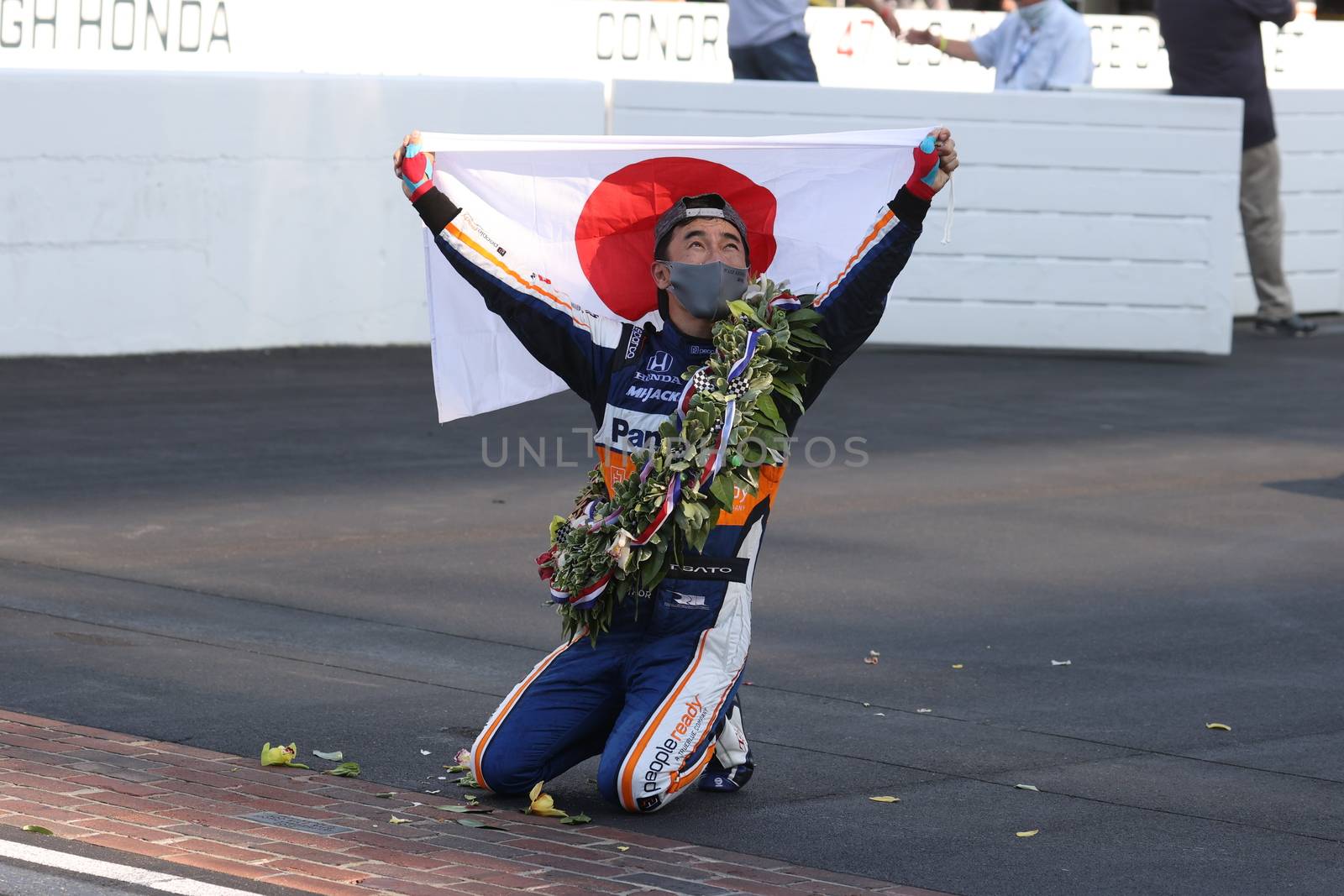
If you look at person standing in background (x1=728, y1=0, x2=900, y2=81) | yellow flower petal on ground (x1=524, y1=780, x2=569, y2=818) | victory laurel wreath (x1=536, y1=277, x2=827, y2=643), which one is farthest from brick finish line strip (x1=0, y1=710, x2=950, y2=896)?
person standing in background (x1=728, y1=0, x2=900, y2=81)

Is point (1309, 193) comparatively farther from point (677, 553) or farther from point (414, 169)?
point (677, 553)

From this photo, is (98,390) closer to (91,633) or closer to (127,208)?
(127,208)

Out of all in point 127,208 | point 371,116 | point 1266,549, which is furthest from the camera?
point 371,116

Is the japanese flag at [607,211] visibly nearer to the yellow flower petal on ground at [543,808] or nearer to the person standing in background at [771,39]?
the yellow flower petal on ground at [543,808]

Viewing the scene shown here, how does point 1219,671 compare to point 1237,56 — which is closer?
point 1219,671

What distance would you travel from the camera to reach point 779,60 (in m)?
16.0

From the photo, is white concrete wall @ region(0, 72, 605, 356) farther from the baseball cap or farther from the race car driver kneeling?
the baseball cap

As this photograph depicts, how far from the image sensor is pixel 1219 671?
7645mm

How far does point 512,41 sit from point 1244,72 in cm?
549

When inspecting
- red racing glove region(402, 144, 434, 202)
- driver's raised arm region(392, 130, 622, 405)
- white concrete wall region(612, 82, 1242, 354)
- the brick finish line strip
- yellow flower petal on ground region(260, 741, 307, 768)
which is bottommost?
the brick finish line strip

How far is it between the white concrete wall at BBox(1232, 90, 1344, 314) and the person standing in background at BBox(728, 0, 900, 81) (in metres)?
3.82

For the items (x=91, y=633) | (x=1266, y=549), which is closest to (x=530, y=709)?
(x=91, y=633)

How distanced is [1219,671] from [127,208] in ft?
29.2

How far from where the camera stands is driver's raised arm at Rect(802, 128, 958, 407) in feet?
19.4
